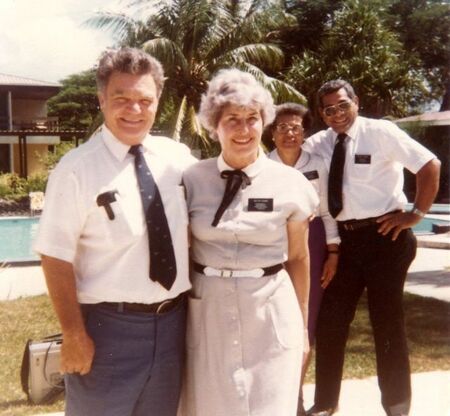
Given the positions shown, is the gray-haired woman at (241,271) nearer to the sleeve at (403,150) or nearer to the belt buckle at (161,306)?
the belt buckle at (161,306)

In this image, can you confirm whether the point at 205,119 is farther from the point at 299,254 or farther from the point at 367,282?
the point at 367,282

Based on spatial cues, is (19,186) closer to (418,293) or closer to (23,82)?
(23,82)

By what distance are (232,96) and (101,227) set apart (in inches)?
29.8

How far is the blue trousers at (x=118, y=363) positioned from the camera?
91.9 inches

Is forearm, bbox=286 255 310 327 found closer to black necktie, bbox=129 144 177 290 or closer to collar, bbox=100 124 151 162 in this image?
black necktie, bbox=129 144 177 290

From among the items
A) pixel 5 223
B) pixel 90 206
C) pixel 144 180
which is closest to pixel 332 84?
pixel 144 180

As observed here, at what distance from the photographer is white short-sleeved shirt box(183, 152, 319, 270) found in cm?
253

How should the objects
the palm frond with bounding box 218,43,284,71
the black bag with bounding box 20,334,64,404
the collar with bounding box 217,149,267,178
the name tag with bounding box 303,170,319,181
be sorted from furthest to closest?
the palm frond with bounding box 218,43,284,71, the black bag with bounding box 20,334,64,404, the name tag with bounding box 303,170,319,181, the collar with bounding box 217,149,267,178

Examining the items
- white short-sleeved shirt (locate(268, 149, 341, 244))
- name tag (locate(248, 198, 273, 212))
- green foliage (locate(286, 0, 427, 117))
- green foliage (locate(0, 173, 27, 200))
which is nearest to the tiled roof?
green foliage (locate(0, 173, 27, 200))

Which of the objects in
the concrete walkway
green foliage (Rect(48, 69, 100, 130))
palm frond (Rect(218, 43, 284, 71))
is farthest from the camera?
green foliage (Rect(48, 69, 100, 130))

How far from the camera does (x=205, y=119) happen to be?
2676 millimetres

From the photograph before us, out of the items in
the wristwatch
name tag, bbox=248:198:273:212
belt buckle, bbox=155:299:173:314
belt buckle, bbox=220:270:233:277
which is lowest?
belt buckle, bbox=155:299:173:314

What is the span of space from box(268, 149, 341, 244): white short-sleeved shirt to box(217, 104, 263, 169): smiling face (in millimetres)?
1113

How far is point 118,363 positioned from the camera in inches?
92.1
